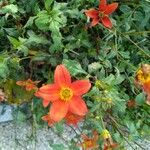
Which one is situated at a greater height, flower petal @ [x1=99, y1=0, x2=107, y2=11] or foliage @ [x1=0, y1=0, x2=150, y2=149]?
flower petal @ [x1=99, y1=0, x2=107, y2=11]

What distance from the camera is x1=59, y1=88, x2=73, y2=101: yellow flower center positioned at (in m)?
1.28

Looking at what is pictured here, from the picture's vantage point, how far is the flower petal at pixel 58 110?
1.26m

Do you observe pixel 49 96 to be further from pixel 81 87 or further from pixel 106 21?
pixel 106 21

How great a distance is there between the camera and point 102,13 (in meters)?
1.53

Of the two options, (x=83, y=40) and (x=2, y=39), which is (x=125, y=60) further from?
(x=2, y=39)

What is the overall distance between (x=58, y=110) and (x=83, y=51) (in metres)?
0.57

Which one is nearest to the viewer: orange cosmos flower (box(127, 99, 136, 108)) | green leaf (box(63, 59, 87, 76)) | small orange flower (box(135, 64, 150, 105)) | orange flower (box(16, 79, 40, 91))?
small orange flower (box(135, 64, 150, 105))

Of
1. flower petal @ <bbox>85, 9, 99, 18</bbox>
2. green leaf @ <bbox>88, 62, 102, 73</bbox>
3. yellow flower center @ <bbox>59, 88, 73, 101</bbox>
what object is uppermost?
flower petal @ <bbox>85, 9, 99, 18</bbox>

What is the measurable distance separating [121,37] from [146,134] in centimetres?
39

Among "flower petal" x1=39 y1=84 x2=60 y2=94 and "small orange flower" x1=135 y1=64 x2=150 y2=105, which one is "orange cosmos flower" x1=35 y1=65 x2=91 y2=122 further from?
"small orange flower" x1=135 y1=64 x2=150 y2=105

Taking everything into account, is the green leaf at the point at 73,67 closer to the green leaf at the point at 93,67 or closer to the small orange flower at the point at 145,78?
the green leaf at the point at 93,67

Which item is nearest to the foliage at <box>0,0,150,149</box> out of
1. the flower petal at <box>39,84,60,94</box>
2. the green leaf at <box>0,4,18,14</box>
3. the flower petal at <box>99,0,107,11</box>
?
the green leaf at <box>0,4,18,14</box>

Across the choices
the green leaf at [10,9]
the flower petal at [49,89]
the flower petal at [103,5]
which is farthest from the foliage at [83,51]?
the flower petal at [49,89]

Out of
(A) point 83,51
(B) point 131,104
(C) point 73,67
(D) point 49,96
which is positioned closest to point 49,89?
(D) point 49,96
